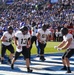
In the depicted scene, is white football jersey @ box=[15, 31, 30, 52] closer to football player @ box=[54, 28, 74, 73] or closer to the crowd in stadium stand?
football player @ box=[54, 28, 74, 73]

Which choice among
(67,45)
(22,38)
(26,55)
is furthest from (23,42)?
(67,45)

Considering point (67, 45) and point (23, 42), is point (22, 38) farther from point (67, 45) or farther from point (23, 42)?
point (67, 45)

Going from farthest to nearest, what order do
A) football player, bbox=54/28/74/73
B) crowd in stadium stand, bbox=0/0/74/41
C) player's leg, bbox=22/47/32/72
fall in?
1. crowd in stadium stand, bbox=0/0/74/41
2. player's leg, bbox=22/47/32/72
3. football player, bbox=54/28/74/73

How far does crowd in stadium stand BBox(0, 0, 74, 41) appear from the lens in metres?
30.7

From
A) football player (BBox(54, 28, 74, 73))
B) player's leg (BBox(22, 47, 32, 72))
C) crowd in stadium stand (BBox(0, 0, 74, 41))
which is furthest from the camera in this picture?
crowd in stadium stand (BBox(0, 0, 74, 41))

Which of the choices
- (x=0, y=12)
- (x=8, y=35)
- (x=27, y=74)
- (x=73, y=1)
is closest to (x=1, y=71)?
(x=27, y=74)

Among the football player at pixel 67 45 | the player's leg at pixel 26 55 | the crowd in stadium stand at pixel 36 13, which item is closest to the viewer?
the football player at pixel 67 45

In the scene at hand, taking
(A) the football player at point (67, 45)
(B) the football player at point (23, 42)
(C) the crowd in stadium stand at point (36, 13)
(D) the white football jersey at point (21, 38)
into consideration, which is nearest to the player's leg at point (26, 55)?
(B) the football player at point (23, 42)

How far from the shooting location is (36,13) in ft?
114

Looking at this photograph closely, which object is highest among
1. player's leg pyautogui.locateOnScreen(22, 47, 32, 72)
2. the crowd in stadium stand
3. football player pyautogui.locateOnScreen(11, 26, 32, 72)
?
football player pyautogui.locateOnScreen(11, 26, 32, 72)

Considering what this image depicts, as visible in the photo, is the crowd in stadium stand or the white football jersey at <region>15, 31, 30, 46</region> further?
the crowd in stadium stand

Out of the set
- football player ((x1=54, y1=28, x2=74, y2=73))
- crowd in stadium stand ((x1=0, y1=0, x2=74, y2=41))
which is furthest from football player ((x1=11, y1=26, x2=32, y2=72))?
crowd in stadium stand ((x1=0, y1=0, x2=74, y2=41))

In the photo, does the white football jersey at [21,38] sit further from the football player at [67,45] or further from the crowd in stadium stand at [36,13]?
the crowd in stadium stand at [36,13]

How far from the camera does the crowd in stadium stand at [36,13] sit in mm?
30727
